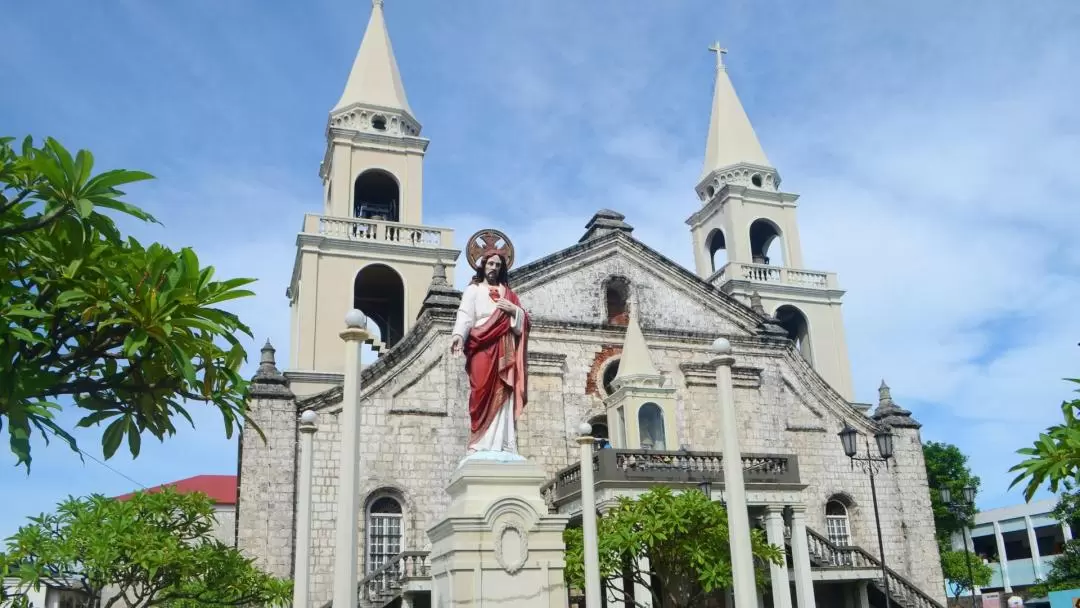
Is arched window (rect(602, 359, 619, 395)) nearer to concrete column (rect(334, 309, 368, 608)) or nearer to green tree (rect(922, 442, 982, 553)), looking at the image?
concrete column (rect(334, 309, 368, 608))

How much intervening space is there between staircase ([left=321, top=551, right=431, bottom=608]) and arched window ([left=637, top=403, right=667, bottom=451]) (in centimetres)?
554

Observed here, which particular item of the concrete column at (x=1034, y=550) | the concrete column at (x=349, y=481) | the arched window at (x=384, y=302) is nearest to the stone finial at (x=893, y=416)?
the arched window at (x=384, y=302)

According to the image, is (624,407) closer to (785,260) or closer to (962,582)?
(785,260)

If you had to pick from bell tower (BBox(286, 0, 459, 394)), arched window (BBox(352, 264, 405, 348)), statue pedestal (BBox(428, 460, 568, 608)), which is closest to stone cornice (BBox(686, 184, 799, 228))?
bell tower (BBox(286, 0, 459, 394))

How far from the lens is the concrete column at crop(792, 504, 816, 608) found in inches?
776

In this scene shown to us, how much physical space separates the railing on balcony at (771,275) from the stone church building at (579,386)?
0.23ft

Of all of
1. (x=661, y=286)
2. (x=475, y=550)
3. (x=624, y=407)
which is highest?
(x=661, y=286)

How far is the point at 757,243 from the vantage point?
31969 mm

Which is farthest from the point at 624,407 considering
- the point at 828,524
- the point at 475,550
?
the point at 475,550

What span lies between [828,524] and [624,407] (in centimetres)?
739

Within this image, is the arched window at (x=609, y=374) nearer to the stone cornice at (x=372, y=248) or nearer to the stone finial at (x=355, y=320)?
the stone cornice at (x=372, y=248)

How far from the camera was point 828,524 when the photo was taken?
965 inches

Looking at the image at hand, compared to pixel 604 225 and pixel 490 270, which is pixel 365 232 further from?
pixel 490 270

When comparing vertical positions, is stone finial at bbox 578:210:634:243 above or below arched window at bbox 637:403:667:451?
above
